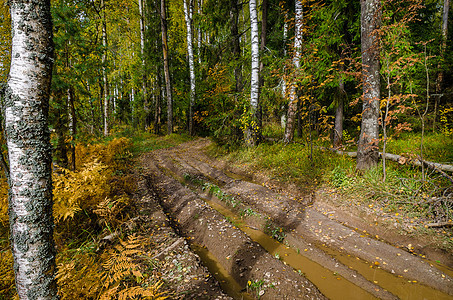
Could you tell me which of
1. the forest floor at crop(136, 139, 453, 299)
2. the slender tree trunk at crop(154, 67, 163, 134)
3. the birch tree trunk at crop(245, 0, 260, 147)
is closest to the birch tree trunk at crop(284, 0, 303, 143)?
the birch tree trunk at crop(245, 0, 260, 147)

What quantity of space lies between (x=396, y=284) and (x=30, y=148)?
4.90 metres

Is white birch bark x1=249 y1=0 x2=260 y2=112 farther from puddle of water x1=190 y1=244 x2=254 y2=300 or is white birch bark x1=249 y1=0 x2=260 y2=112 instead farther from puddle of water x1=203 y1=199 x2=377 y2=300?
puddle of water x1=190 y1=244 x2=254 y2=300

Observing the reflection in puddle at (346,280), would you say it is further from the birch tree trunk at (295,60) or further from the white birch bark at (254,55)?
the white birch bark at (254,55)

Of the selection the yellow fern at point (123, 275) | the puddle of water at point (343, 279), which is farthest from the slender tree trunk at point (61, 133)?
the puddle of water at point (343, 279)

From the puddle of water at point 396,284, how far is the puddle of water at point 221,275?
2003 millimetres

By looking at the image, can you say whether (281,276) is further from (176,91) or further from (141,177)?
(176,91)

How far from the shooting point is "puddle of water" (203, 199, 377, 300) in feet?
9.77

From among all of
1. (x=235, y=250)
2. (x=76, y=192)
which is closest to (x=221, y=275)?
(x=235, y=250)

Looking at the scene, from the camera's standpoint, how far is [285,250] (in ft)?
13.1

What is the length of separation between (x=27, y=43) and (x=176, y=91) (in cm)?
1924

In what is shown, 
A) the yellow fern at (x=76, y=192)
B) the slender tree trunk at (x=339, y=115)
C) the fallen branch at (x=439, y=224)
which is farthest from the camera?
the slender tree trunk at (x=339, y=115)

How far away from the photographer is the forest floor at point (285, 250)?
9.81 feet

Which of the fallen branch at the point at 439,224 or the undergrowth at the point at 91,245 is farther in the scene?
the fallen branch at the point at 439,224

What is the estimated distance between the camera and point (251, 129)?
31.8ft
